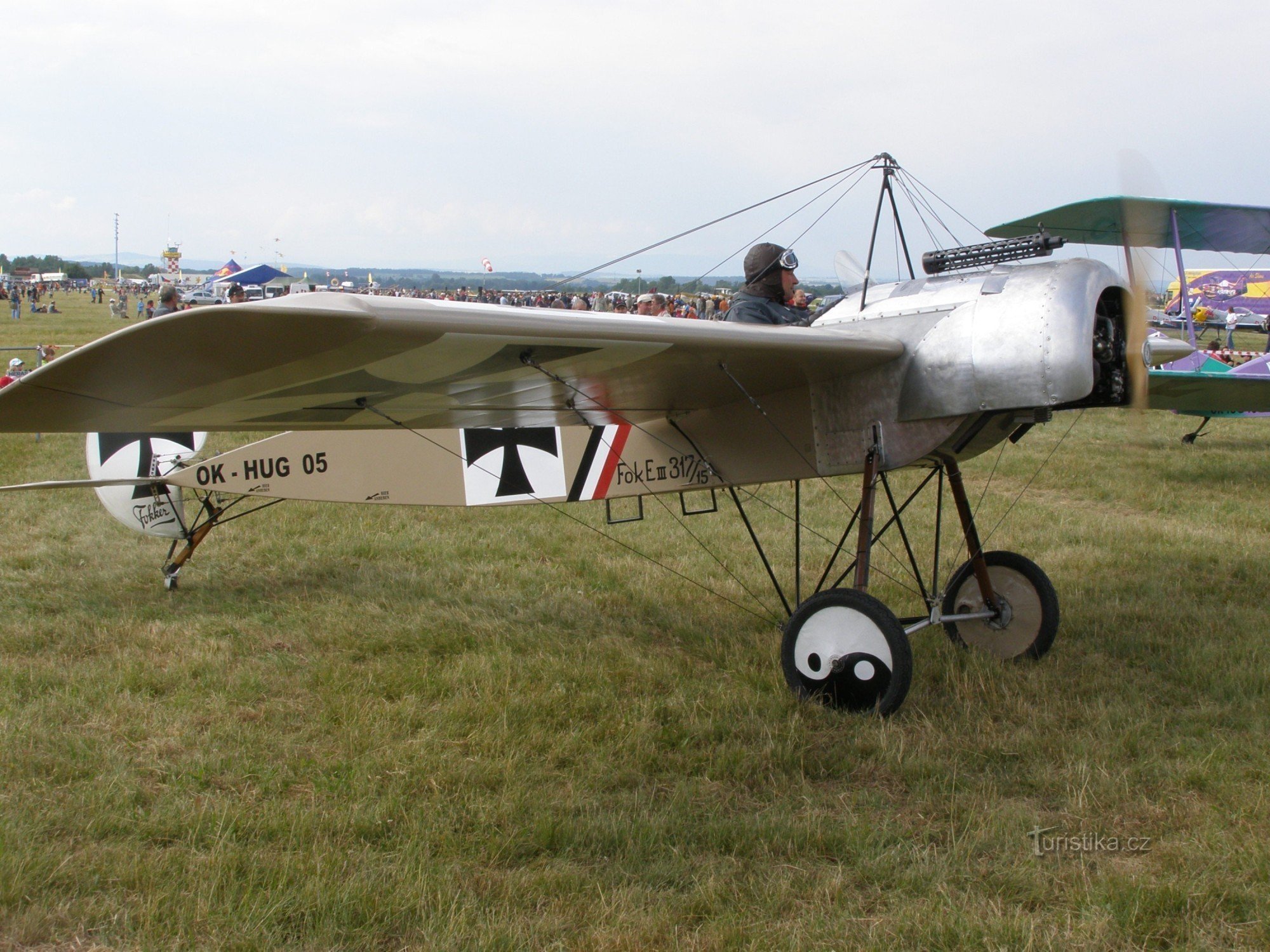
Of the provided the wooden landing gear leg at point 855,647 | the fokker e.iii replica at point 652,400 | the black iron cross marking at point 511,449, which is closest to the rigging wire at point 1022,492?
the fokker e.iii replica at point 652,400

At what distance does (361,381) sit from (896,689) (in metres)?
2.57

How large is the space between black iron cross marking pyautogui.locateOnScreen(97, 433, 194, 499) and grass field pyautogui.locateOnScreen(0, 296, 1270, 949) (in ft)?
2.60

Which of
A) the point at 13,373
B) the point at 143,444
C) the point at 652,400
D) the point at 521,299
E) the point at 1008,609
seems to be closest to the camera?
the point at 652,400

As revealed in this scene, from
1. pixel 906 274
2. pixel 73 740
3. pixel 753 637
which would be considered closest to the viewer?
pixel 73 740

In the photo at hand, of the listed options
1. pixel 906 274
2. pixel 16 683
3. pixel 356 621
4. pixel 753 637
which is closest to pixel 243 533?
pixel 356 621

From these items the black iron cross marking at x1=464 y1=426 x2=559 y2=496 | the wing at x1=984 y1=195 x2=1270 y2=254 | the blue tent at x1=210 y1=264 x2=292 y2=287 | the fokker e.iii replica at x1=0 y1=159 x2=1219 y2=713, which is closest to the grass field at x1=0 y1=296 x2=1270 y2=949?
the fokker e.iii replica at x1=0 y1=159 x2=1219 y2=713

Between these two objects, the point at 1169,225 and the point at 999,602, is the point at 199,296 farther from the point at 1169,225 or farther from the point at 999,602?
the point at 999,602

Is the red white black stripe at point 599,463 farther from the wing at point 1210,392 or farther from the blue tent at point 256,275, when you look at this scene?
the blue tent at point 256,275

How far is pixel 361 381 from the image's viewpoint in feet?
10.7

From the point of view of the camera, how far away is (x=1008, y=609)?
5.14m

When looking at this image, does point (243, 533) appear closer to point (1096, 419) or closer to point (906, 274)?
point (906, 274)

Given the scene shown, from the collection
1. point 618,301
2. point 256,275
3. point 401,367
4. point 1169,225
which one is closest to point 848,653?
point 401,367

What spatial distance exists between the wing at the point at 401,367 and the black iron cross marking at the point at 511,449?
1.11 m

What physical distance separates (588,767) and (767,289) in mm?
2666
